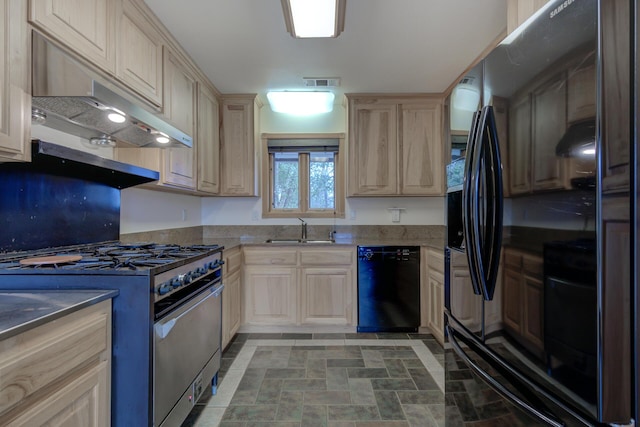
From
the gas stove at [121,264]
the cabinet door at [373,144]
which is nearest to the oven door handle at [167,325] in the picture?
the gas stove at [121,264]

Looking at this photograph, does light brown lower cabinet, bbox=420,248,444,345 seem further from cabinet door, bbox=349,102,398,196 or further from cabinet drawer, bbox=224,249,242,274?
cabinet drawer, bbox=224,249,242,274

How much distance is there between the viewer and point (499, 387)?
3.14 feet

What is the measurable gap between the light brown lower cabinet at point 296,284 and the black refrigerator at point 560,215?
69.3 inches

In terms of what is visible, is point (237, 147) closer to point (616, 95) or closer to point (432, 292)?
point (432, 292)

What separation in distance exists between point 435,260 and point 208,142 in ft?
7.85

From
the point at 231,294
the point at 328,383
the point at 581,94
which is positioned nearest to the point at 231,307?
the point at 231,294

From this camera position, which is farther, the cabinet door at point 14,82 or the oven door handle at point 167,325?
the oven door handle at point 167,325

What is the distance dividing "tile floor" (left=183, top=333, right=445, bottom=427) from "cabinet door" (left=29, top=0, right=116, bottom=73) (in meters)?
1.99

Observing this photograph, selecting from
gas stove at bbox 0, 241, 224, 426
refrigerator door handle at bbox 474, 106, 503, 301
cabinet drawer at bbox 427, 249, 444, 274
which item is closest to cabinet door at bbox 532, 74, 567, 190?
refrigerator door handle at bbox 474, 106, 503, 301

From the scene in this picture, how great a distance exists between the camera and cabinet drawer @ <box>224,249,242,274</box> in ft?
7.98

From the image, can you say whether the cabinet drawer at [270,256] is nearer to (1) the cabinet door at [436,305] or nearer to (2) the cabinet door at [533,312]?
(1) the cabinet door at [436,305]

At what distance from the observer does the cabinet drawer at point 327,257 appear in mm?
2818

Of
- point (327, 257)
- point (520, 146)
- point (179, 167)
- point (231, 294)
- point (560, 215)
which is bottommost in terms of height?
point (231, 294)

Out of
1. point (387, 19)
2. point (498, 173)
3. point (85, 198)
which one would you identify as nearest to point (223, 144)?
point (85, 198)
